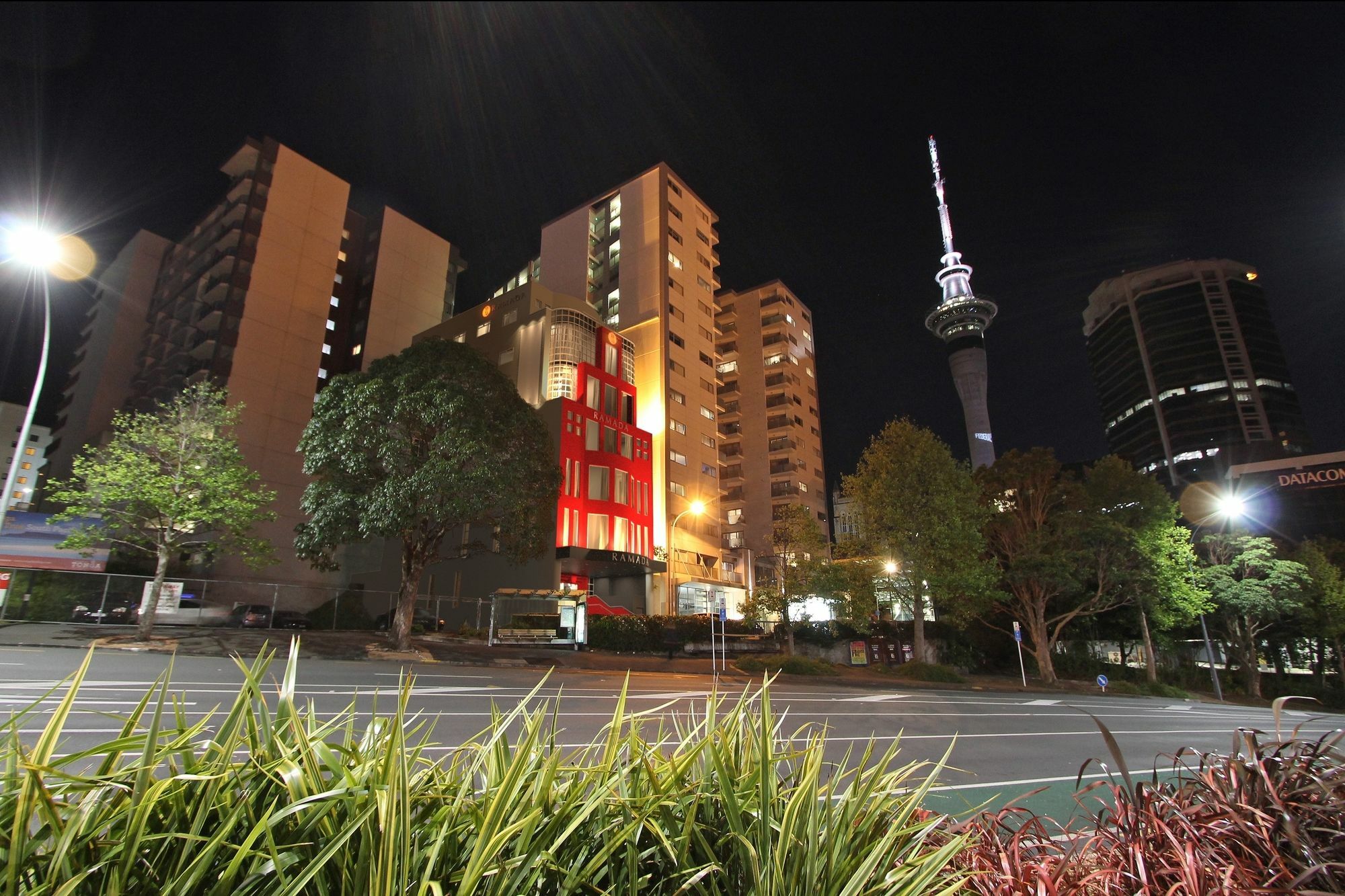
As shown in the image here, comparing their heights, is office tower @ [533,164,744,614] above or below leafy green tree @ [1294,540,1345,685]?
above

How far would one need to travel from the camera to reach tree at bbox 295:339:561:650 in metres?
27.8

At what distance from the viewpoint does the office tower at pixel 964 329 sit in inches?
4724

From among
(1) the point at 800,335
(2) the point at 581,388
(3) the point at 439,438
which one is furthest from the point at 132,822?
(1) the point at 800,335

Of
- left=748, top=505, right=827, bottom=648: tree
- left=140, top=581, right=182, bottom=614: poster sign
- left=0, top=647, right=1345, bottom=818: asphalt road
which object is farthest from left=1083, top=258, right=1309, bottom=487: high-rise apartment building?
left=140, top=581, right=182, bottom=614: poster sign

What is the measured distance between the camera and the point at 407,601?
27406 mm

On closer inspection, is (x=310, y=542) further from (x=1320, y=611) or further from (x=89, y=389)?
(x=89, y=389)

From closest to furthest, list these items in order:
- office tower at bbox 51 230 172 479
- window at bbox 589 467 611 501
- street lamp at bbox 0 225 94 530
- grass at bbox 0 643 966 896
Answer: grass at bbox 0 643 966 896 → street lamp at bbox 0 225 94 530 → window at bbox 589 467 611 501 → office tower at bbox 51 230 172 479

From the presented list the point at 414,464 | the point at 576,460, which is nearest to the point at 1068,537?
the point at 576,460

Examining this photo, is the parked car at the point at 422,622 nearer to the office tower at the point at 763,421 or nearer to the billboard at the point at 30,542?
the billboard at the point at 30,542

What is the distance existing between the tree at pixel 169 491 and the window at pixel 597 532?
77.0 feet

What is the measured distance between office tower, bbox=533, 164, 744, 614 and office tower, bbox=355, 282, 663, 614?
4.35 meters

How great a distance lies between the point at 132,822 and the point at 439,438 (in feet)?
93.6

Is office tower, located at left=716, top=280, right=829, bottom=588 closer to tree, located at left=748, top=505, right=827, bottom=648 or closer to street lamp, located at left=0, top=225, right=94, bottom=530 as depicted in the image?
tree, located at left=748, top=505, right=827, bottom=648

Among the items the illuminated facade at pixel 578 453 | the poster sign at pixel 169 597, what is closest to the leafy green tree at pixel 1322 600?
the illuminated facade at pixel 578 453
